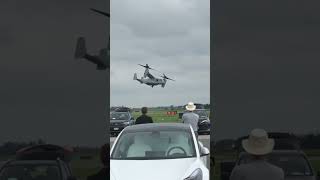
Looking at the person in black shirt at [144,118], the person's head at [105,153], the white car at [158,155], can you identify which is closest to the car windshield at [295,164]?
the white car at [158,155]

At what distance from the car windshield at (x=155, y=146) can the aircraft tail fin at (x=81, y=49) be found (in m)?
1.53

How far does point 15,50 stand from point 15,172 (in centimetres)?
117

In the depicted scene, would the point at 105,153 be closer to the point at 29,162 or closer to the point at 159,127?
the point at 29,162

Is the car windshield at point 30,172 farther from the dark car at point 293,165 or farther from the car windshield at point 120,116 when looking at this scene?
the car windshield at point 120,116

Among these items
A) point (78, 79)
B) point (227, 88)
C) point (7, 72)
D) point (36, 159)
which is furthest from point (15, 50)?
point (227, 88)

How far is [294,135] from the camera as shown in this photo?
20.2 feet

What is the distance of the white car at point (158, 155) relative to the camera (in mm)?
6246

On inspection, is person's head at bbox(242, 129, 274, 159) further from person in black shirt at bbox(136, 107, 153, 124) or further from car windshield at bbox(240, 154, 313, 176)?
person in black shirt at bbox(136, 107, 153, 124)

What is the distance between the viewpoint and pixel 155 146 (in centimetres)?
687

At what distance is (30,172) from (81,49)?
129 cm

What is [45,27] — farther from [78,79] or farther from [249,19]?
[249,19]

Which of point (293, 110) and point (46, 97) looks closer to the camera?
point (46, 97)

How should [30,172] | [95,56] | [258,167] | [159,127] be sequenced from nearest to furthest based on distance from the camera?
[258,167]
[30,172]
[95,56]
[159,127]

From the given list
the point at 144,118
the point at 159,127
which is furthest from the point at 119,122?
the point at 159,127
